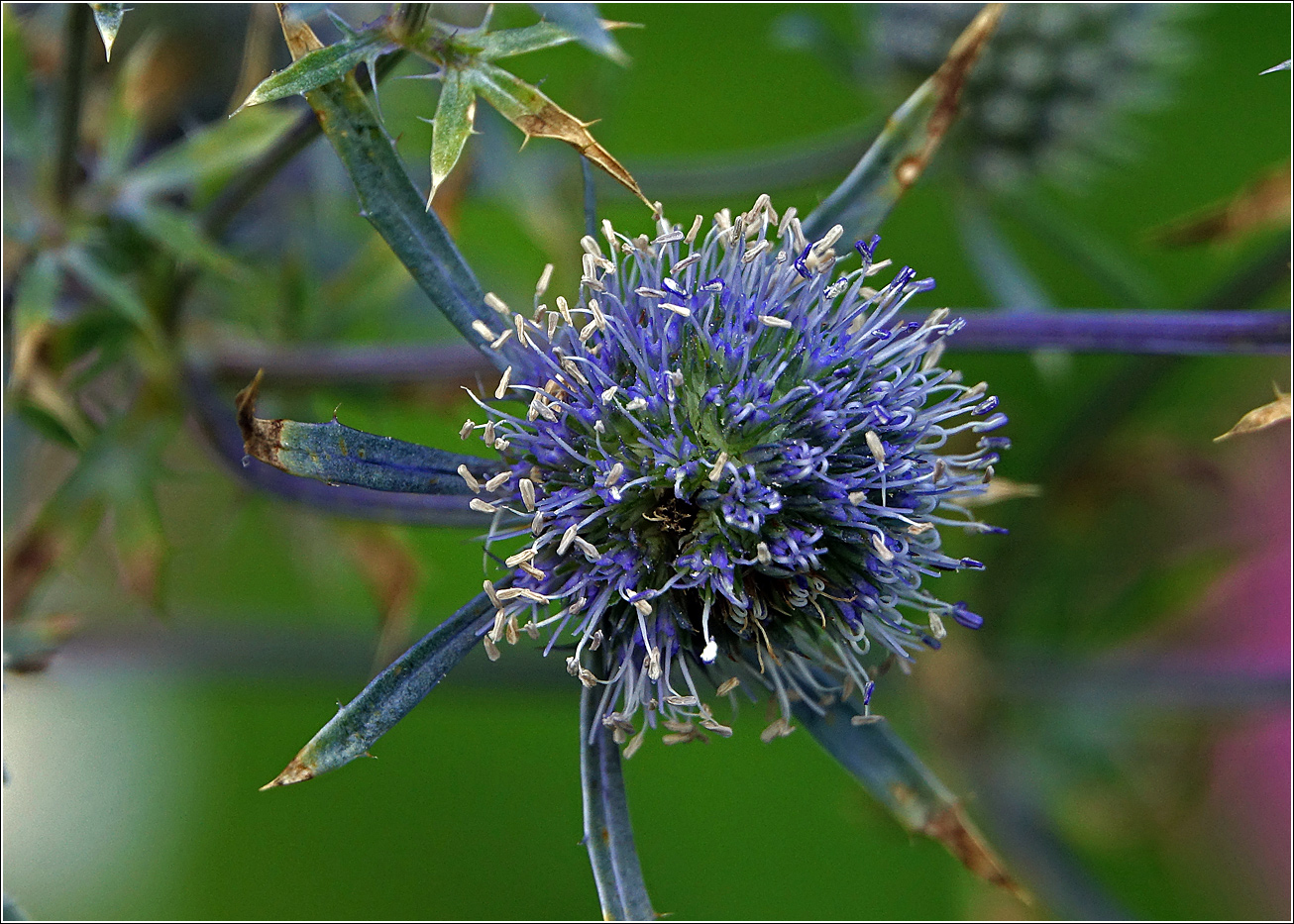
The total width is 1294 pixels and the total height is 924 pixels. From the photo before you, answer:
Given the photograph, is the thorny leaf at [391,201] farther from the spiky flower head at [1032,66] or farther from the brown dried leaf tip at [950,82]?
the spiky flower head at [1032,66]

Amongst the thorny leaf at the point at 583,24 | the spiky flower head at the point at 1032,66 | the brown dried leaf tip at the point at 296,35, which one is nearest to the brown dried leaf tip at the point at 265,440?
the brown dried leaf tip at the point at 296,35

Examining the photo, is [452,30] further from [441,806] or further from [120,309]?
[441,806]

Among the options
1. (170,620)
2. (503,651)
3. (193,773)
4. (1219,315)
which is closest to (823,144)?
(1219,315)

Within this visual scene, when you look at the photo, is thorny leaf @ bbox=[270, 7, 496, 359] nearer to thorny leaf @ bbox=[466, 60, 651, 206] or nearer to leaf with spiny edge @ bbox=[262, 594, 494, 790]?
thorny leaf @ bbox=[466, 60, 651, 206]

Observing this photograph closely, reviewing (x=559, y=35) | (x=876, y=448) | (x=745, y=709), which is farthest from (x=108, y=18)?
(x=745, y=709)

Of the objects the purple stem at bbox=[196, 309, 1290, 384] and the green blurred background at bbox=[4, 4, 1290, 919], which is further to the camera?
the green blurred background at bbox=[4, 4, 1290, 919]

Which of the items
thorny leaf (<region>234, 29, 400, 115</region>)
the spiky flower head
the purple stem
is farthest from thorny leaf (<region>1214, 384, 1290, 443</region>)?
the spiky flower head

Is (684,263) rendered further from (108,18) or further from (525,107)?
(108,18)
